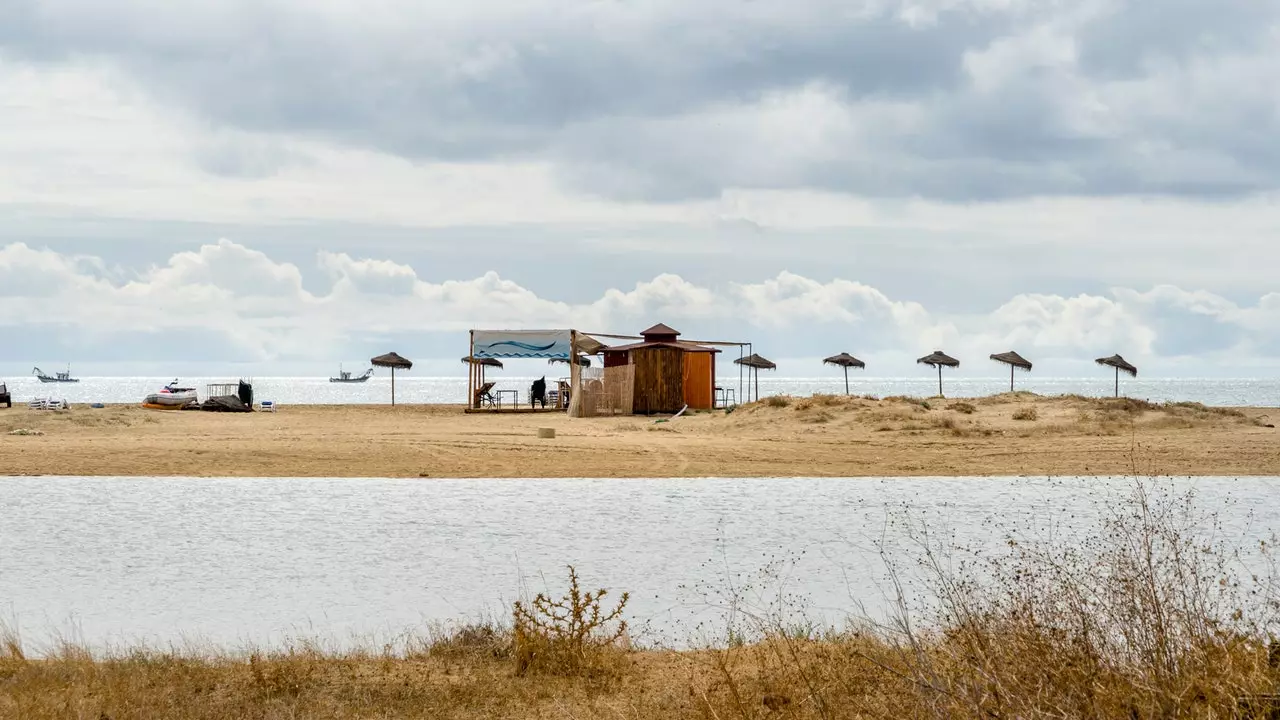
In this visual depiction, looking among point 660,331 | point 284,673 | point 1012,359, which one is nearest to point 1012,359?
point 1012,359

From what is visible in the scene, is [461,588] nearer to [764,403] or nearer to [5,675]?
[5,675]

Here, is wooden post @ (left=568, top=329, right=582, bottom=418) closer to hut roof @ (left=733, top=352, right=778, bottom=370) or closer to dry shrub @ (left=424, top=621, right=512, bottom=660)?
hut roof @ (left=733, top=352, right=778, bottom=370)

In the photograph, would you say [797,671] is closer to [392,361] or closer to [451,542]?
[451,542]

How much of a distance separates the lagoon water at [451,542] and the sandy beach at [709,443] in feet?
2.97

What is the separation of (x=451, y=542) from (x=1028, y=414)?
56.6 ft

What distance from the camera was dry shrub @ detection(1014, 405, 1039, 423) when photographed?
26094 millimetres

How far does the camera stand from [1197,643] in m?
4.71

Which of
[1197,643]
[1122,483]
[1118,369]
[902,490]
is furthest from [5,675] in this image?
[1118,369]

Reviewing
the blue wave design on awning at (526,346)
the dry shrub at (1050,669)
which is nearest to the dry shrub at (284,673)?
the dry shrub at (1050,669)

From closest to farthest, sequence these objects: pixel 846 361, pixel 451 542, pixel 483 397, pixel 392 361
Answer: pixel 451 542 < pixel 483 397 < pixel 392 361 < pixel 846 361

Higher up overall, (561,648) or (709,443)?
(709,443)

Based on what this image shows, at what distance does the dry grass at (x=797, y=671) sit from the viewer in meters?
4.41

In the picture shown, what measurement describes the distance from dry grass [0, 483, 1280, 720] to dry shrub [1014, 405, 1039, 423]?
18.9 m

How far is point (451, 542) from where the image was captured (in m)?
13.2
